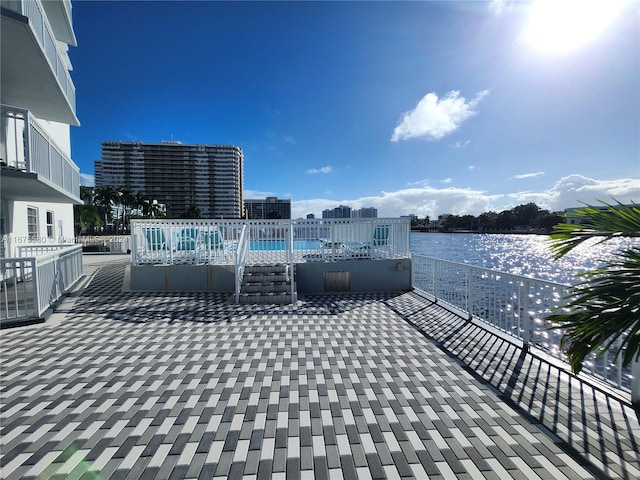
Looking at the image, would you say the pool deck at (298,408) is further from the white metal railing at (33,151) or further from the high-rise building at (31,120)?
the high-rise building at (31,120)

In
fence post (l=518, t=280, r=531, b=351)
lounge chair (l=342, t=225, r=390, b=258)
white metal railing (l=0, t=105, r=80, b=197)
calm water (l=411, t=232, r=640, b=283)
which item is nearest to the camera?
fence post (l=518, t=280, r=531, b=351)

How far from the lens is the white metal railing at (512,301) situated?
2848mm

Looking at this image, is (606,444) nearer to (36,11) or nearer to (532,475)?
(532,475)

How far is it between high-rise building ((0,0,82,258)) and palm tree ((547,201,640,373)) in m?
7.66

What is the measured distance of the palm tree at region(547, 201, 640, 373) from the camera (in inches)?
53.4

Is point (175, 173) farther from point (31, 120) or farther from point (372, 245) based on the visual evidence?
point (372, 245)

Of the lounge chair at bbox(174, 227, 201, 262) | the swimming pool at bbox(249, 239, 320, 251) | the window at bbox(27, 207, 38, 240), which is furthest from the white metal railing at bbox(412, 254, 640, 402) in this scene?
the window at bbox(27, 207, 38, 240)

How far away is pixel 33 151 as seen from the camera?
5.19 metres

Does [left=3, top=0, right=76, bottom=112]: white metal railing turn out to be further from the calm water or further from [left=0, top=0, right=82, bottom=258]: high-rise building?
the calm water

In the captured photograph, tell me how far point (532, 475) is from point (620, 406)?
1442mm

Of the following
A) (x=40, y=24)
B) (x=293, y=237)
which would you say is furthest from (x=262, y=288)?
(x=40, y=24)

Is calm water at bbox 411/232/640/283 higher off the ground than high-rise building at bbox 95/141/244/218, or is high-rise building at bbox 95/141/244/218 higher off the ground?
high-rise building at bbox 95/141/244/218

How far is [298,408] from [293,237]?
191 inches

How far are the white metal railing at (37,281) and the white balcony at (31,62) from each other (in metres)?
4.10
